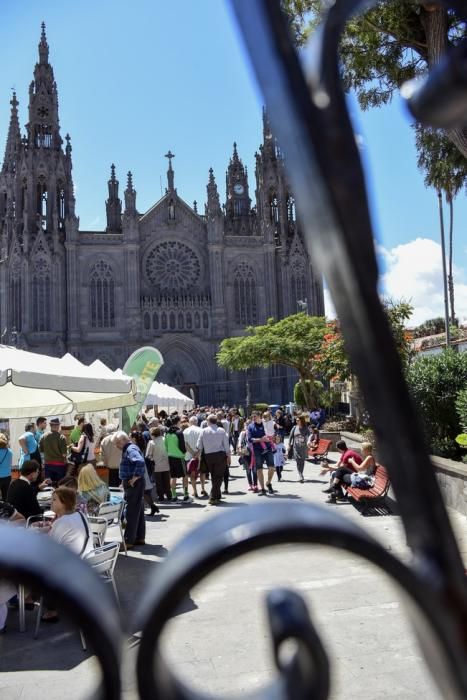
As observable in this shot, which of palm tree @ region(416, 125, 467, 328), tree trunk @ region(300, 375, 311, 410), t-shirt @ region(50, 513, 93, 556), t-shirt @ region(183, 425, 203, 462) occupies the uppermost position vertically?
palm tree @ region(416, 125, 467, 328)

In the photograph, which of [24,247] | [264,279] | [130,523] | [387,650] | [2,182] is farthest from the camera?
[2,182]

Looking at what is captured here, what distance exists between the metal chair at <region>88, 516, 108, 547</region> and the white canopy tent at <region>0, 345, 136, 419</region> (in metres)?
1.69

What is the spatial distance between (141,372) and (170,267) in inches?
1334

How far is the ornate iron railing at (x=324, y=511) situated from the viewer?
0.69m

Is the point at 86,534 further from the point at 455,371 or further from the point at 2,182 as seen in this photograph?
the point at 2,182

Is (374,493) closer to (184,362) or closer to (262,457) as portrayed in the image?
(262,457)

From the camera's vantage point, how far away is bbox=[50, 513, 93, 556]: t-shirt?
5.00 metres

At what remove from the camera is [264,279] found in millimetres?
47188

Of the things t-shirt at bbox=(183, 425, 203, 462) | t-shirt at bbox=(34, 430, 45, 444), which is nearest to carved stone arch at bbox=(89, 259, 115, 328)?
t-shirt at bbox=(34, 430, 45, 444)

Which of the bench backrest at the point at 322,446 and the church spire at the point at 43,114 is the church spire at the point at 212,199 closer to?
the church spire at the point at 43,114

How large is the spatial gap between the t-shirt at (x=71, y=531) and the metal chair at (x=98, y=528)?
3.89ft

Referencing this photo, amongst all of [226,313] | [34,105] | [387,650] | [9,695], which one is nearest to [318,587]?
[387,650]

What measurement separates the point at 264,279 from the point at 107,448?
38.3 meters

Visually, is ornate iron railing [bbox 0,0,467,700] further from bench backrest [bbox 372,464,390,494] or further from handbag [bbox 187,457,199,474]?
handbag [bbox 187,457,199,474]
